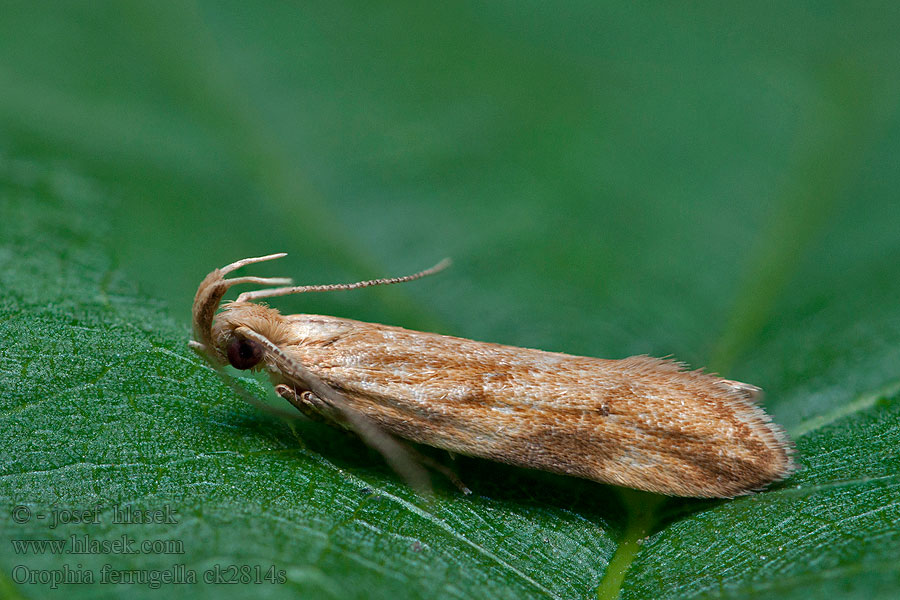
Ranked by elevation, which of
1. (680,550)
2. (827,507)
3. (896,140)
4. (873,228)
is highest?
(896,140)

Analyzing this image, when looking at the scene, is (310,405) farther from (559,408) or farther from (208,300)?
(559,408)

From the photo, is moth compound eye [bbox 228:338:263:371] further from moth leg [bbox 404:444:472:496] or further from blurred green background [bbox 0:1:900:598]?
moth leg [bbox 404:444:472:496]

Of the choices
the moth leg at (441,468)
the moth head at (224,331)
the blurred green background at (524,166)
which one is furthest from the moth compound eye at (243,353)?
the moth leg at (441,468)

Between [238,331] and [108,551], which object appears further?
[238,331]

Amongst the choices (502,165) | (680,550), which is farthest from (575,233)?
(680,550)

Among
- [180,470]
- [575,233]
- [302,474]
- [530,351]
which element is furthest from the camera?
[575,233]

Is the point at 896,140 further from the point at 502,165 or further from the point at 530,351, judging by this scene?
the point at 530,351

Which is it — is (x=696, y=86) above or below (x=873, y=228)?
above

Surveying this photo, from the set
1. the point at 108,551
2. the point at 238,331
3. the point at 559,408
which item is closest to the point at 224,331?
the point at 238,331
